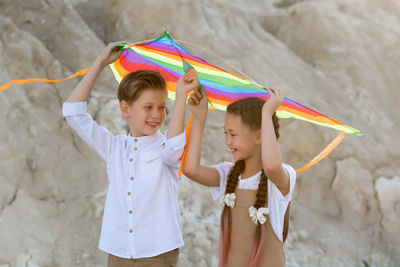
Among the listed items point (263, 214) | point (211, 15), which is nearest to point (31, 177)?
point (263, 214)

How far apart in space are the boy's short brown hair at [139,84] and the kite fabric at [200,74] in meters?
0.13

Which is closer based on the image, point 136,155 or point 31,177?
point 136,155

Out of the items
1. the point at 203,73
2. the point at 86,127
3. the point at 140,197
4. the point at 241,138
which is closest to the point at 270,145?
the point at 241,138

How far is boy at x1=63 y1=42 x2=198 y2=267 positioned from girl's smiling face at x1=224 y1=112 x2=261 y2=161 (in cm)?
27

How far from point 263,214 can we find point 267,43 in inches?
166

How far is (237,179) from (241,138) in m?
0.20

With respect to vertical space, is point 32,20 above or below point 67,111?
above

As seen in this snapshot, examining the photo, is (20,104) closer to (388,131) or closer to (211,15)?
(211,15)

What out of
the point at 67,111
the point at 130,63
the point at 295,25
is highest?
the point at 295,25

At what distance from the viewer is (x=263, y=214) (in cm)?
198

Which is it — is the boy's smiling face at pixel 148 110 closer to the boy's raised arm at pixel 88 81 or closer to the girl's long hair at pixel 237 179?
the boy's raised arm at pixel 88 81

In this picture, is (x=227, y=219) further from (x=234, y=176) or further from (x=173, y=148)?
(x=173, y=148)

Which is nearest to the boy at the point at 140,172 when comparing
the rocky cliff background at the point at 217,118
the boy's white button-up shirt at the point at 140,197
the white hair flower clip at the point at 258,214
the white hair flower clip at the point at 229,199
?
the boy's white button-up shirt at the point at 140,197

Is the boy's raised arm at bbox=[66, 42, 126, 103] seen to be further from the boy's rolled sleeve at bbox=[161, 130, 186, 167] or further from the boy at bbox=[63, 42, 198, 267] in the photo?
the boy's rolled sleeve at bbox=[161, 130, 186, 167]
